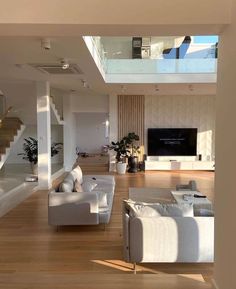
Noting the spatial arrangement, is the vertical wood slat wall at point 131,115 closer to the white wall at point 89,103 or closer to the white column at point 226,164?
the white wall at point 89,103

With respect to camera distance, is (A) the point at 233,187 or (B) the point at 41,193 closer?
(A) the point at 233,187

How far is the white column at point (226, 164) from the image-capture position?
2.08 m

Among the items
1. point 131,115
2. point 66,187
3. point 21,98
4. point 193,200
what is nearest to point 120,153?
point 131,115

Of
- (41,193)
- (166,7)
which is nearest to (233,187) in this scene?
(166,7)

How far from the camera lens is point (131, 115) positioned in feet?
39.7

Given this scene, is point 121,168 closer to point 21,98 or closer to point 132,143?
point 132,143

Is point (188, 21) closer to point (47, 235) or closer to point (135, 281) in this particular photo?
point (135, 281)

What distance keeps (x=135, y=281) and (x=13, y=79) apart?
21.3 feet

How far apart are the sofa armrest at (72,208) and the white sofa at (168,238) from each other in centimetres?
136

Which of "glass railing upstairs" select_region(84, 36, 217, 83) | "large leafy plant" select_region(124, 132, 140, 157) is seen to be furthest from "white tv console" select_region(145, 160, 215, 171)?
"glass railing upstairs" select_region(84, 36, 217, 83)

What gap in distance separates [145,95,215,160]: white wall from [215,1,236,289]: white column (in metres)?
9.74

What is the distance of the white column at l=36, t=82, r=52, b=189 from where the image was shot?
829 centimetres

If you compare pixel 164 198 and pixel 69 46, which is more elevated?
pixel 69 46

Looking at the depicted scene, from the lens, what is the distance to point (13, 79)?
779 centimetres
